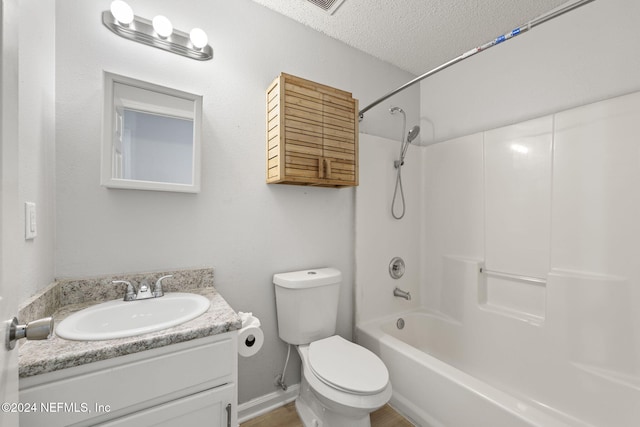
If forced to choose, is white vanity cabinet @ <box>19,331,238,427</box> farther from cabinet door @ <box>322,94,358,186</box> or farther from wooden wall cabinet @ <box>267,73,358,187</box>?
cabinet door @ <box>322,94,358,186</box>

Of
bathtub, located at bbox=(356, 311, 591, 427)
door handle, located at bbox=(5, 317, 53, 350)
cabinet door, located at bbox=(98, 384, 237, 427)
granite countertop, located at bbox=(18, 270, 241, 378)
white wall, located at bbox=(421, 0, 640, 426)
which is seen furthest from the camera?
white wall, located at bbox=(421, 0, 640, 426)

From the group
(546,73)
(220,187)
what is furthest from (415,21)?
(220,187)

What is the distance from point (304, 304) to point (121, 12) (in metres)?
1.65

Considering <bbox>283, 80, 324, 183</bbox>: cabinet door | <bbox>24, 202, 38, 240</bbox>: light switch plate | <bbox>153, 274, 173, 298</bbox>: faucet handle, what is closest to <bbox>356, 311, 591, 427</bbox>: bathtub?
<bbox>283, 80, 324, 183</bbox>: cabinet door

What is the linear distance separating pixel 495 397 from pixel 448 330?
3.01ft

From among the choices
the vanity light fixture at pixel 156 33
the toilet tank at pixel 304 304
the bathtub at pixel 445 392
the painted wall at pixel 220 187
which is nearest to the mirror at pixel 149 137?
the painted wall at pixel 220 187

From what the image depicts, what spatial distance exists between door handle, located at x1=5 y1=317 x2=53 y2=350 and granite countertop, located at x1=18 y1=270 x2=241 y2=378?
0.78 ft

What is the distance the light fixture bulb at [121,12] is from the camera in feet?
3.81

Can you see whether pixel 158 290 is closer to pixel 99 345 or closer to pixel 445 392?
pixel 99 345

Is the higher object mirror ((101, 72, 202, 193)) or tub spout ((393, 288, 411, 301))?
mirror ((101, 72, 202, 193))

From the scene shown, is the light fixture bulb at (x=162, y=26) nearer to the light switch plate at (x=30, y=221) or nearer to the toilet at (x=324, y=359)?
the light switch plate at (x=30, y=221)

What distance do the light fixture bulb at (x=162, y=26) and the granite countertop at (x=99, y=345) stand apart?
1.27 meters

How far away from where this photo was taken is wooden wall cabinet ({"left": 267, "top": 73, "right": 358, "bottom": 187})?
1.46m

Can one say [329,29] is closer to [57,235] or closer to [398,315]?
[57,235]
